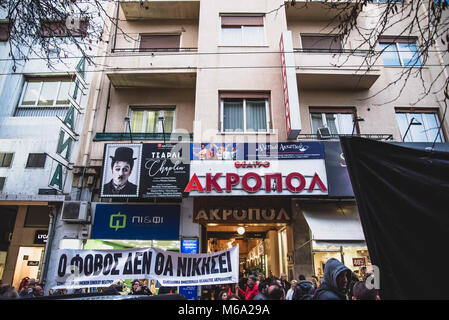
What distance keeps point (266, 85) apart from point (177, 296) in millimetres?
9923

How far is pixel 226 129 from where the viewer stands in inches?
422

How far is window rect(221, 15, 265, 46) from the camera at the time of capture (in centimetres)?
1200

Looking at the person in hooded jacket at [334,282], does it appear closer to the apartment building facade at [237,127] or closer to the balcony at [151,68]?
the apartment building facade at [237,127]

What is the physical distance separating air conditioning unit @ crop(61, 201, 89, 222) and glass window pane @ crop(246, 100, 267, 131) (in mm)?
6826

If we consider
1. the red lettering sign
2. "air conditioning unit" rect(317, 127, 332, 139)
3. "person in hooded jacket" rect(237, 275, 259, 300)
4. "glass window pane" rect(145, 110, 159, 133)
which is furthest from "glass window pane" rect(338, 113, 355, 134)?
"glass window pane" rect(145, 110, 159, 133)

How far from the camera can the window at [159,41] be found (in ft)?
41.9

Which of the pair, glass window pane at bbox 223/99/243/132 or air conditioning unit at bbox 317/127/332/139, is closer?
air conditioning unit at bbox 317/127/332/139

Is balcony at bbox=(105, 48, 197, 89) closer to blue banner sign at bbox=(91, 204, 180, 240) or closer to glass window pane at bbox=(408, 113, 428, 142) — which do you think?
blue banner sign at bbox=(91, 204, 180, 240)

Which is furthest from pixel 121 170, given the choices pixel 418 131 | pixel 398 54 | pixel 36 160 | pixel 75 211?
pixel 398 54

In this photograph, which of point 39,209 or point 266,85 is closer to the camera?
point 266,85

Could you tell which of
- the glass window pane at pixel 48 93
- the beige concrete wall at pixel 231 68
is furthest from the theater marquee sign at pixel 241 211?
the glass window pane at pixel 48 93

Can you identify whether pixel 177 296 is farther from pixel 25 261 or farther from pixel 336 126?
pixel 25 261

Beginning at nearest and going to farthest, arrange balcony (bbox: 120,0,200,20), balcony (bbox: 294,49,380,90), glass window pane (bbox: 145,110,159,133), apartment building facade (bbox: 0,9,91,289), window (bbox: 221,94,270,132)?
apartment building facade (bbox: 0,9,91,289)
window (bbox: 221,94,270,132)
balcony (bbox: 294,49,380,90)
glass window pane (bbox: 145,110,159,133)
balcony (bbox: 120,0,200,20)
